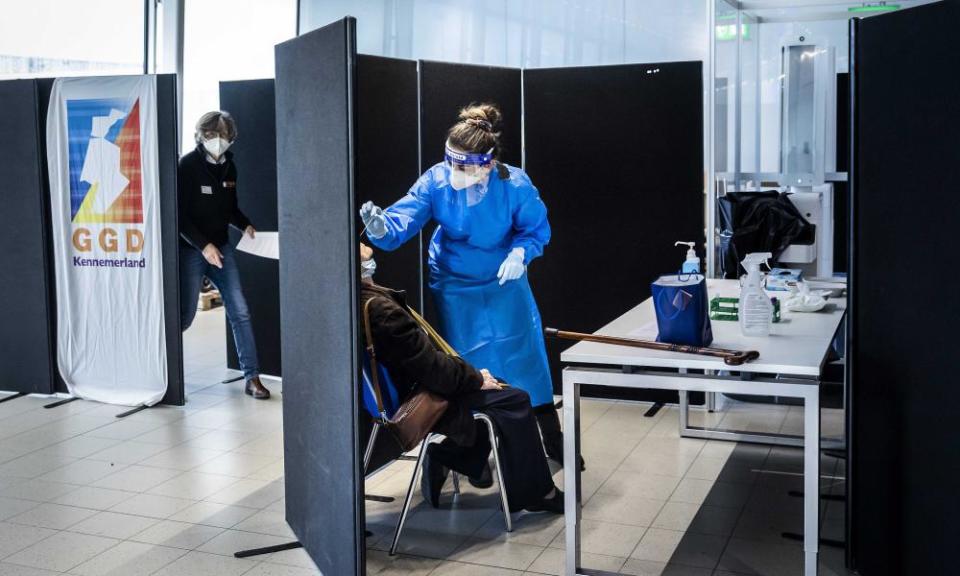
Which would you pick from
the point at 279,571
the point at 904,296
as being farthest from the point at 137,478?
the point at 904,296

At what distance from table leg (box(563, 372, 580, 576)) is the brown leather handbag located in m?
0.46

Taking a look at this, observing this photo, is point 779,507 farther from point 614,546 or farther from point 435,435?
point 435,435

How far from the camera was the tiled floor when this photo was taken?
3.44m

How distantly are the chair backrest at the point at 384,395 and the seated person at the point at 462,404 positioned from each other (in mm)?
22

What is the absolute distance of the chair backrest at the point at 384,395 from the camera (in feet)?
11.2

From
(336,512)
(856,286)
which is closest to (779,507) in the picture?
(856,286)

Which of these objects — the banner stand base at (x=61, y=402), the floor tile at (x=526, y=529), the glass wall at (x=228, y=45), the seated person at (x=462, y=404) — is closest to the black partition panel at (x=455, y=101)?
the seated person at (x=462, y=404)

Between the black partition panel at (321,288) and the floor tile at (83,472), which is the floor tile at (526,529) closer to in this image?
the black partition panel at (321,288)

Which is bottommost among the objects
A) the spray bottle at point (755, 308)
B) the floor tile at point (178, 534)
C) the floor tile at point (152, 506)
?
the floor tile at point (178, 534)

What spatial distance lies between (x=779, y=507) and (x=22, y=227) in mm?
4004

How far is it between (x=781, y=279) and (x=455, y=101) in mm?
1694

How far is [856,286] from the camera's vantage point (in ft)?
10.4

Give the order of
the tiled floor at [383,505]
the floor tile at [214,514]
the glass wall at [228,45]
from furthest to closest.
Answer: the glass wall at [228,45]
the floor tile at [214,514]
the tiled floor at [383,505]

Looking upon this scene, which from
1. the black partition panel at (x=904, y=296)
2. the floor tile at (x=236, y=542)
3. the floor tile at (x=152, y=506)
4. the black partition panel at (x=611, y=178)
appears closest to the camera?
the black partition panel at (x=904, y=296)
